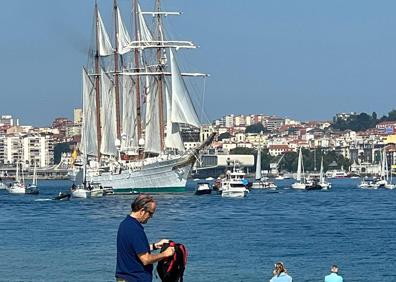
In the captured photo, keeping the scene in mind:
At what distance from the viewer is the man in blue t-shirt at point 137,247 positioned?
1055cm

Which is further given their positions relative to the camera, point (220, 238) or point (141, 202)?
point (220, 238)

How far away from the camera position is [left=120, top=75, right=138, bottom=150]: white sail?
84.2 m

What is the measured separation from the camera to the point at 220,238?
42.4 meters

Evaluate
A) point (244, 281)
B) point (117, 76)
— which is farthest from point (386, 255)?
point (117, 76)

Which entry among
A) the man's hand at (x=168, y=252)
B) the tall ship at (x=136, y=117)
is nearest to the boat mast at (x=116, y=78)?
the tall ship at (x=136, y=117)

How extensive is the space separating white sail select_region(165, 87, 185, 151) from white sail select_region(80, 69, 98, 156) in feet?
25.1

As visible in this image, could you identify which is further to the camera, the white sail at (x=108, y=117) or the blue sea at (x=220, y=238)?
the white sail at (x=108, y=117)

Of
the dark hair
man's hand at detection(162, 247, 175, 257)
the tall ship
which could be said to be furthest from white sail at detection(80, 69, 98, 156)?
the dark hair

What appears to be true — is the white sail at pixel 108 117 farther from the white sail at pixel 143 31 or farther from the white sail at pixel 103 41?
the white sail at pixel 143 31

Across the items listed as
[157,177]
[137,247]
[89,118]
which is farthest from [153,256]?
[89,118]

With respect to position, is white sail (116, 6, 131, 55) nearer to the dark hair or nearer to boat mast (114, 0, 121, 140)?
boat mast (114, 0, 121, 140)

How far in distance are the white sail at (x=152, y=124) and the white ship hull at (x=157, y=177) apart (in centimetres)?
109

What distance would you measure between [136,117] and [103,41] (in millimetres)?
7315

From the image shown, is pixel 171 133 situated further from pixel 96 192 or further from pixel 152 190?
pixel 96 192
